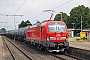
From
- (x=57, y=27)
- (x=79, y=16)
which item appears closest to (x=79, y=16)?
(x=79, y=16)

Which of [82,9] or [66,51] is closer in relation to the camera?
[66,51]

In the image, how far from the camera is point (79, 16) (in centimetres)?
9525

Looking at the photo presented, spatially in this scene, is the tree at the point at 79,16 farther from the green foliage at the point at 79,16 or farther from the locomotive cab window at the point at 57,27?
the locomotive cab window at the point at 57,27

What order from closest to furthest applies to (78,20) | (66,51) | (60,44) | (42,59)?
(42,59)
(60,44)
(66,51)
(78,20)

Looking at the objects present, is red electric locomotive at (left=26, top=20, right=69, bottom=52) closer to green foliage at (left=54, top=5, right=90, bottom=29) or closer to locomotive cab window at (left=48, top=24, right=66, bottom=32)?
locomotive cab window at (left=48, top=24, right=66, bottom=32)

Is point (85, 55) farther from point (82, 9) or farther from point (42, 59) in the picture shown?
point (82, 9)

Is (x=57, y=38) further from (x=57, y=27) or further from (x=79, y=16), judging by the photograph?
(x=79, y=16)

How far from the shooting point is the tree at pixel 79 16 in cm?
9369

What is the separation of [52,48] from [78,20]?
77.2 meters

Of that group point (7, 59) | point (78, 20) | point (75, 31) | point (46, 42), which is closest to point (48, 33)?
point (46, 42)

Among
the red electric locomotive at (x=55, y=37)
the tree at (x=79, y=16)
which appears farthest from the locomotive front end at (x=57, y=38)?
the tree at (x=79, y=16)

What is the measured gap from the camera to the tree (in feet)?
307

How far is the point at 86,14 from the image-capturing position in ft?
321

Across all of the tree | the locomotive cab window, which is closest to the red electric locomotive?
the locomotive cab window
